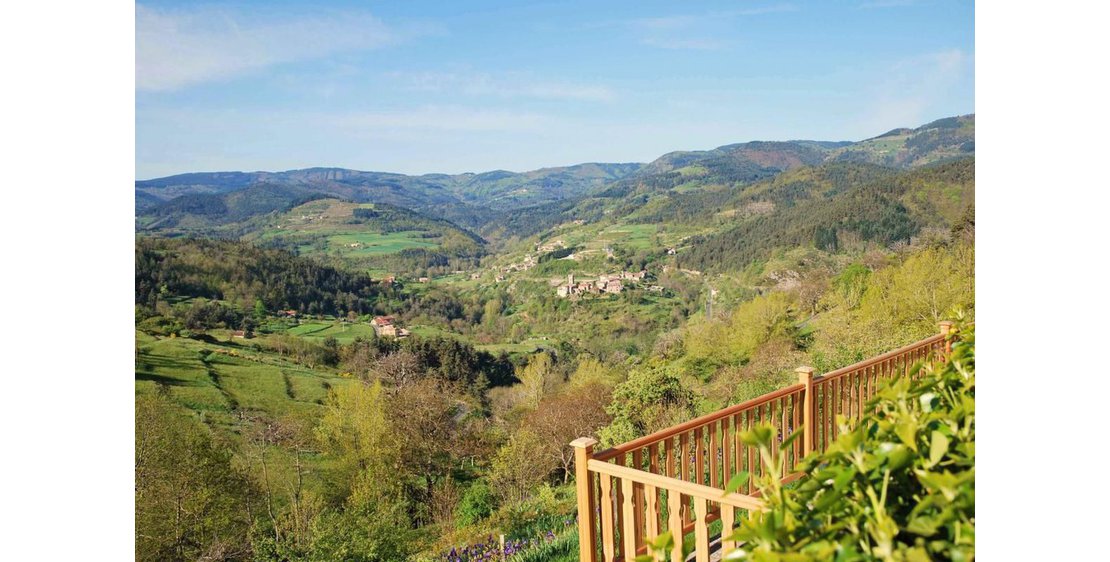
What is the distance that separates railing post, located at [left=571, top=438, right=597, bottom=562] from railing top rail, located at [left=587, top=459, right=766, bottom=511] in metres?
0.03

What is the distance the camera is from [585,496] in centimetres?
221

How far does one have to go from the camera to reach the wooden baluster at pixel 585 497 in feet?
7.11

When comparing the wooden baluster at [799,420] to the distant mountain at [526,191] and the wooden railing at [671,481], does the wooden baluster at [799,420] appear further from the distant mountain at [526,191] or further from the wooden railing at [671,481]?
the distant mountain at [526,191]

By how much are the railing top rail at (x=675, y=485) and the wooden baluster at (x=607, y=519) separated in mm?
50

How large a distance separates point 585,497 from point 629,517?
0.51 ft

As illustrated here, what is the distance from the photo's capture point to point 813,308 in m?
19.2

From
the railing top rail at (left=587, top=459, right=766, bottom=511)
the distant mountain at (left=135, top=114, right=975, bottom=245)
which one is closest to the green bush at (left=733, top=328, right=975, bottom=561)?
the railing top rail at (left=587, top=459, right=766, bottom=511)

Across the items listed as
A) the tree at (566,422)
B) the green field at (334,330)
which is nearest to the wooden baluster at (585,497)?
the tree at (566,422)

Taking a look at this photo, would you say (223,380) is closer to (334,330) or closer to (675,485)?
(334,330)
